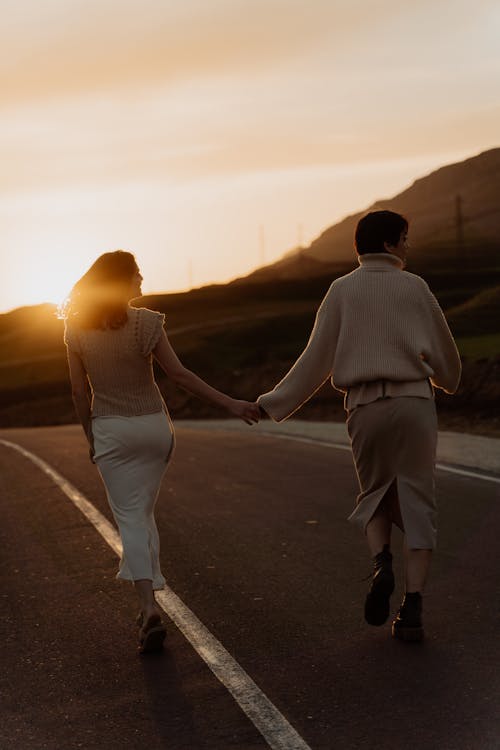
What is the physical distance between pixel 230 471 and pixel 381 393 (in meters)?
9.68

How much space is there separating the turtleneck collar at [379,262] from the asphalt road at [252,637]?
6.37 feet

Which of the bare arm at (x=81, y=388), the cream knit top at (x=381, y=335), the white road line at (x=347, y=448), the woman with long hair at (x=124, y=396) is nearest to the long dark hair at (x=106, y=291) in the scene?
the woman with long hair at (x=124, y=396)

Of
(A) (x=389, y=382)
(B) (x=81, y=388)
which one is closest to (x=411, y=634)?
(A) (x=389, y=382)

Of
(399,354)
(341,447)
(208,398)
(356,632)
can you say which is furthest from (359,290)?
(341,447)

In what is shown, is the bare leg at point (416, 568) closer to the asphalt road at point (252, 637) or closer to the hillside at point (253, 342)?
the asphalt road at point (252, 637)

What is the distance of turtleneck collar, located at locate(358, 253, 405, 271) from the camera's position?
6586mm

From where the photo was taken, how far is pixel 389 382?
647 centimetres

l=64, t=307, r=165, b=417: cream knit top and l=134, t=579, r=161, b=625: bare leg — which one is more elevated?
l=64, t=307, r=165, b=417: cream knit top

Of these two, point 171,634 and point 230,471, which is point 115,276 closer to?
point 171,634

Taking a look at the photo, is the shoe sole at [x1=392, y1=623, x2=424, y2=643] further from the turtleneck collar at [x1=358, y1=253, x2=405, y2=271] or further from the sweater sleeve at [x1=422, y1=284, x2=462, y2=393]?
the turtleneck collar at [x1=358, y1=253, x2=405, y2=271]

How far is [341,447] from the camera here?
19.2 metres

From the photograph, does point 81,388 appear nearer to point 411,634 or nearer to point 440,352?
point 440,352

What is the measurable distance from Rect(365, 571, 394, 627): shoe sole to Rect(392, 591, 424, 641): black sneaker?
3.9 inches

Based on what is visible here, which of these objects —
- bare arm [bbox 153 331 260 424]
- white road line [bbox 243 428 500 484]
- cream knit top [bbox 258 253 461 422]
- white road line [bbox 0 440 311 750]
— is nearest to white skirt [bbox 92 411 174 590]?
bare arm [bbox 153 331 260 424]
